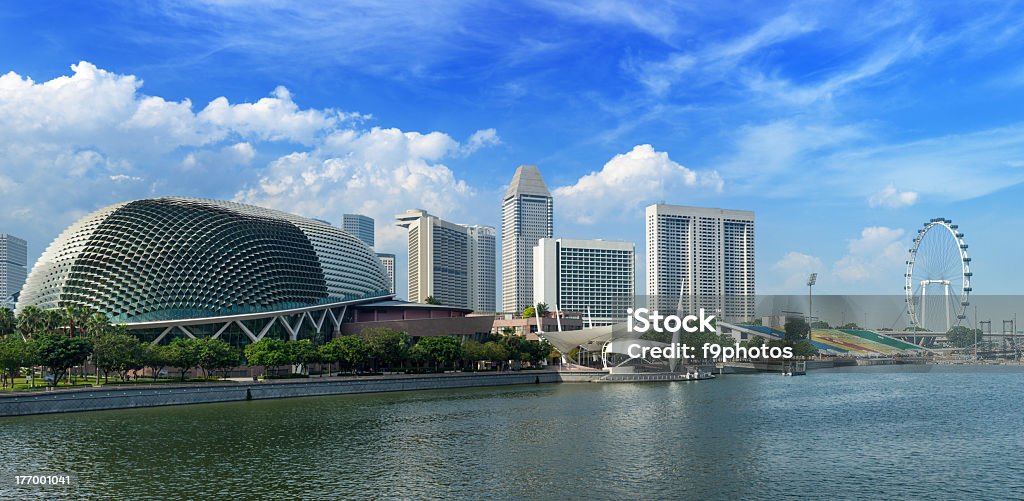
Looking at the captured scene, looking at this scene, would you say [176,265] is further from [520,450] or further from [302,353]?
[520,450]

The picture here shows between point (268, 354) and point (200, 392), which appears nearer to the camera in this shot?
point (200, 392)

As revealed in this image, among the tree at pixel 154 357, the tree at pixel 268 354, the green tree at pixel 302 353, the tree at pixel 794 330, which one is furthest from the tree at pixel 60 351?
the tree at pixel 794 330

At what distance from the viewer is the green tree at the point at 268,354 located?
87.8 m

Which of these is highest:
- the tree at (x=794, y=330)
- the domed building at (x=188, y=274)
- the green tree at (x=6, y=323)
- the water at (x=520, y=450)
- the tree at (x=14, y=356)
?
the domed building at (x=188, y=274)

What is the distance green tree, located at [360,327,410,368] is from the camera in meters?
98.0

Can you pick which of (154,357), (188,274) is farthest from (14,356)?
(188,274)

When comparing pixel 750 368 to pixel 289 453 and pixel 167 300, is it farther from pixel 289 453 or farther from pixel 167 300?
pixel 289 453

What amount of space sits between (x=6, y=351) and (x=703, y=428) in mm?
53080

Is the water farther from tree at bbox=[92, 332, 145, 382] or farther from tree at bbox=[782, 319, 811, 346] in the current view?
tree at bbox=[782, 319, 811, 346]

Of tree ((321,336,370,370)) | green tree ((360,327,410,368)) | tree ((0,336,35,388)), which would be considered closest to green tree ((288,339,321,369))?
tree ((321,336,370,370))

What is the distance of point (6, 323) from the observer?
84.2 metres

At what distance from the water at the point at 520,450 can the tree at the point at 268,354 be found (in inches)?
590

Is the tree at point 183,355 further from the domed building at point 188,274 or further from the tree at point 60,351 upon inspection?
the domed building at point 188,274

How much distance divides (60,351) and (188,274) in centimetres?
3824
